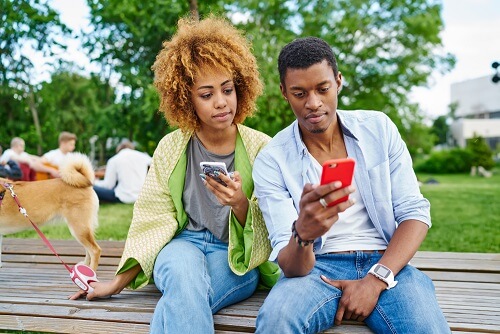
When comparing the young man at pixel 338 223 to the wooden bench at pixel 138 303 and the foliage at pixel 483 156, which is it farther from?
the foliage at pixel 483 156

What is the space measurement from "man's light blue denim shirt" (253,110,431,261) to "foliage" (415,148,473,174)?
1353 inches

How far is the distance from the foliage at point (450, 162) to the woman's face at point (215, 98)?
34.4 meters

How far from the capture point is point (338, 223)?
2.58 meters

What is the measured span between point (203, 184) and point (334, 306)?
107cm

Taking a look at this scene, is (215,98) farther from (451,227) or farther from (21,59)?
(21,59)

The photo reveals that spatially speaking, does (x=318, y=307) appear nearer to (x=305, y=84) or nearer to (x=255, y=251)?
(x=255, y=251)

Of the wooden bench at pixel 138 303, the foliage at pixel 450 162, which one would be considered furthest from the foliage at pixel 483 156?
the wooden bench at pixel 138 303

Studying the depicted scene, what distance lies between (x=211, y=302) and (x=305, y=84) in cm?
117

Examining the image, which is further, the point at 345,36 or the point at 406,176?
the point at 345,36

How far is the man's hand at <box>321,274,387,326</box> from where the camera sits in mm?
2309

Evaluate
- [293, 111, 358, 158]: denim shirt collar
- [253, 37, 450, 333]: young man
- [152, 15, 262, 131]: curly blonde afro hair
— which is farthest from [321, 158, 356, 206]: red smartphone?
[152, 15, 262, 131]: curly blonde afro hair

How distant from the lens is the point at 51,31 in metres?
14.2

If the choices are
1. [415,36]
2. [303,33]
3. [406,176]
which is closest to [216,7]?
[406,176]

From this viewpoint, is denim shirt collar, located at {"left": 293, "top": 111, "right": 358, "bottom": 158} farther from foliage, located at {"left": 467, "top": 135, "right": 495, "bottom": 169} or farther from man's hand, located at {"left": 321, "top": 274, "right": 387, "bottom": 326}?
foliage, located at {"left": 467, "top": 135, "right": 495, "bottom": 169}
